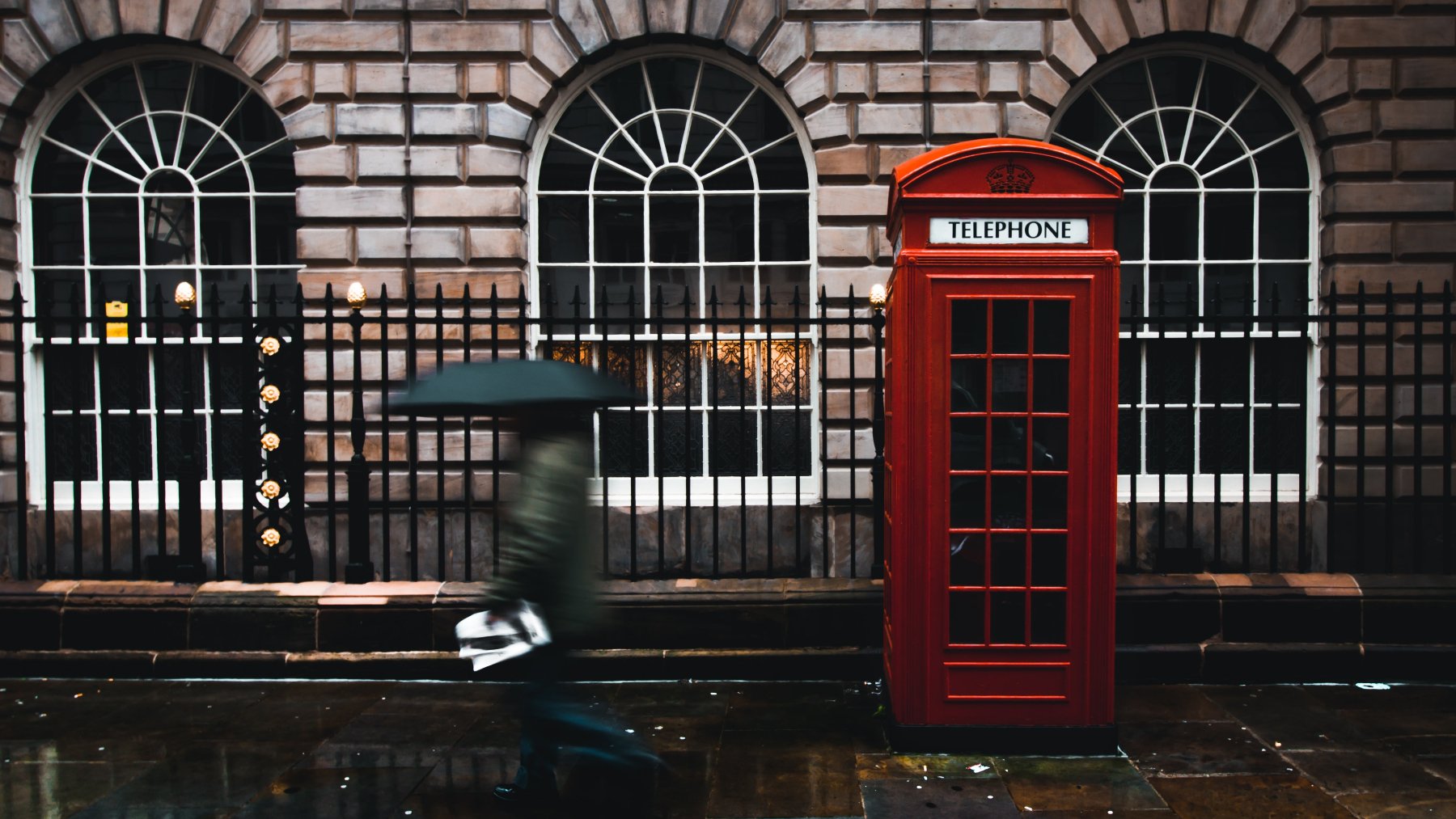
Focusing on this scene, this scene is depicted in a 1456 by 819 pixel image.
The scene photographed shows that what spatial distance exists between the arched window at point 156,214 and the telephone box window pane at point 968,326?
586 cm

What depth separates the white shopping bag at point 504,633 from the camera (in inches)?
153

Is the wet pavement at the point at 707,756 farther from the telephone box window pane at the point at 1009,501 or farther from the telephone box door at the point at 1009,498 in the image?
the telephone box window pane at the point at 1009,501

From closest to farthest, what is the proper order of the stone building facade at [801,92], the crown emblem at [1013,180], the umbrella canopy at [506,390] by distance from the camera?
1. the umbrella canopy at [506,390]
2. the crown emblem at [1013,180]
3. the stone building facade at [801,92]

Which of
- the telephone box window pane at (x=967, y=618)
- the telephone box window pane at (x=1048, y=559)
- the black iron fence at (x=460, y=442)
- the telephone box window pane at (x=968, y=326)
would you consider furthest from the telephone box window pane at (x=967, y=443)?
the black iron fence at (x=460, y=442)

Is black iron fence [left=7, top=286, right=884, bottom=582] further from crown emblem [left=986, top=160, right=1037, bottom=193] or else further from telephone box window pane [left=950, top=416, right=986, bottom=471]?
crown emblem [left=986, top=160, right=1037, bottom=193]

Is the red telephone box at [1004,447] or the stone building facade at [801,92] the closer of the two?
the red telephone box at [1004,447]

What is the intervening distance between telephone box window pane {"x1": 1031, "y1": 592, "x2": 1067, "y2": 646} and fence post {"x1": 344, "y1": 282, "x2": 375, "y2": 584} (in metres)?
4.23

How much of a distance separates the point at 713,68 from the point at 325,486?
181 inches

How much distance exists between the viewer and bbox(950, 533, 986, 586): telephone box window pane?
4.97 metres

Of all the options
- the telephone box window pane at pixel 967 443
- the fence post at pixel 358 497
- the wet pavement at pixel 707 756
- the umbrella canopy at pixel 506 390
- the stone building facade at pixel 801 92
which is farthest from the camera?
the stone building facade at pixel 801 92

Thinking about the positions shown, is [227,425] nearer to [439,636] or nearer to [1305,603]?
[439,636]

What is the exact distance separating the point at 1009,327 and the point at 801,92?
408cm

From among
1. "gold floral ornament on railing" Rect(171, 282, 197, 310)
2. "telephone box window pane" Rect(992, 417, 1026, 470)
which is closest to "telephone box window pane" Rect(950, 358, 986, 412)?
"telephone box window pane" Rect(992, 417, 1026, 470)

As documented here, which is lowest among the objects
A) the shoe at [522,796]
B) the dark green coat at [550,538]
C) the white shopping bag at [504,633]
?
the shoe at [522,796]
